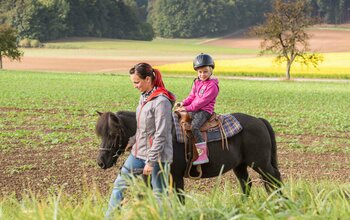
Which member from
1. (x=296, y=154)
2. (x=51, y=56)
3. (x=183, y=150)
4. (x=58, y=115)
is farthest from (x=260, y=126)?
(x=51, y=56)

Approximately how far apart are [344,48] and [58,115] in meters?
79.3

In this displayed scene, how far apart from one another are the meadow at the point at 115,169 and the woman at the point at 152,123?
467 millimetres

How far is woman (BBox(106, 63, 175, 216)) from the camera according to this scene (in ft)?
21.0

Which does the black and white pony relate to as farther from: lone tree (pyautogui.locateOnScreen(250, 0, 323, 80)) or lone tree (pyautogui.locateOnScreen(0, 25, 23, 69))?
lone tree (pyautogui.locateOnScreen(0, 25, 23, 69))

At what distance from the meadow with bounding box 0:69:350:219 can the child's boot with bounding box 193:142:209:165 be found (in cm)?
46

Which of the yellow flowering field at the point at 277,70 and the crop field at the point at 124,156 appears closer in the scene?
the crop field at the point at 124,156

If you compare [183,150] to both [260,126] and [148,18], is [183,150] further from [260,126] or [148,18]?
[148,18]

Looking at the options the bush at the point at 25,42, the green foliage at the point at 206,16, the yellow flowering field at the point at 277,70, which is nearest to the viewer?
the yellow flowering field at the point at 277,70

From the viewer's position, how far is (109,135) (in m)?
7.00

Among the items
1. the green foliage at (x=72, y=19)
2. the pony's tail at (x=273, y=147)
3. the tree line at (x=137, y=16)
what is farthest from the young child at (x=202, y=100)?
the green foliage at (x=72, y=19)

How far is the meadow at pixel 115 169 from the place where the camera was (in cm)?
454

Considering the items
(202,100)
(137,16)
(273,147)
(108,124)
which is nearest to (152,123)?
(108,124)

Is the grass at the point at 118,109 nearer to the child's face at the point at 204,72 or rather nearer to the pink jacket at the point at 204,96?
the pink jacket at the point at 204,96

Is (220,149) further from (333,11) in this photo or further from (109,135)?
(333,11)
